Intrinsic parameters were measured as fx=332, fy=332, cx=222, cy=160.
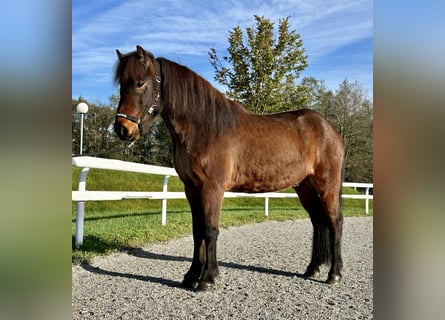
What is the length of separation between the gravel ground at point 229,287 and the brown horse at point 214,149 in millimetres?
200

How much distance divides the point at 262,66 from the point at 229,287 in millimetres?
2314

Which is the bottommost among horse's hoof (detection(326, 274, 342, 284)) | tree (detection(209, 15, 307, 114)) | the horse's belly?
horse's hoof (detection(326, 274, 342, 284))

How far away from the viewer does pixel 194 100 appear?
2320 mm

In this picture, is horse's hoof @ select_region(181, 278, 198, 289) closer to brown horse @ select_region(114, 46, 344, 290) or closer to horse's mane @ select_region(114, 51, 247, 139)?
brown horse @ select_region(114, 46, 344, 290)

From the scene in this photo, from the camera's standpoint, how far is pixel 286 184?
254cm

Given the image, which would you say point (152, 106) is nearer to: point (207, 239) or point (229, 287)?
point (207, 239)

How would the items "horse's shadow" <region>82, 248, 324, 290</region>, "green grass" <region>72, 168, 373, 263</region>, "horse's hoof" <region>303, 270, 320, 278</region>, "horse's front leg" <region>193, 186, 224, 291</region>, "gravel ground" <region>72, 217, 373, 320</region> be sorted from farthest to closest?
"green grass" <region>72, 168, 373, 263</region>, "horse's hoof" <region>303, 270, 320, 278</region>, "horse's shadow" <region>82, 248, 324, 290</region>, "horse's front leg" <region>193, 186, 224, 291</region>, "gravel ground" <region>72, 217, 373, 320</region>

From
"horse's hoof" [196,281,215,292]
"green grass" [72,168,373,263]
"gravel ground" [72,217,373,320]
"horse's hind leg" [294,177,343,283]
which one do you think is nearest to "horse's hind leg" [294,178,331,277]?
"horse's hind leg" [294,177,343,283]

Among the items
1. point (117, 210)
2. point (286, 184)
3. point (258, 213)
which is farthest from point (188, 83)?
point (258, 213)

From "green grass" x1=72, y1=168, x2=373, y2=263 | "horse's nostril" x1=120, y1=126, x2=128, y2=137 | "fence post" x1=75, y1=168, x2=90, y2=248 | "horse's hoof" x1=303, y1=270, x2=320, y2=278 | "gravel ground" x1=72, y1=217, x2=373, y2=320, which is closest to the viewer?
"gravel ground" x1=72, y1=217, x2=373, y2=320

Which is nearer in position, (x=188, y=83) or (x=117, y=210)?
(x=188, y=83)

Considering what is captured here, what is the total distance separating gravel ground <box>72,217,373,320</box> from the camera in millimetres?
1767
